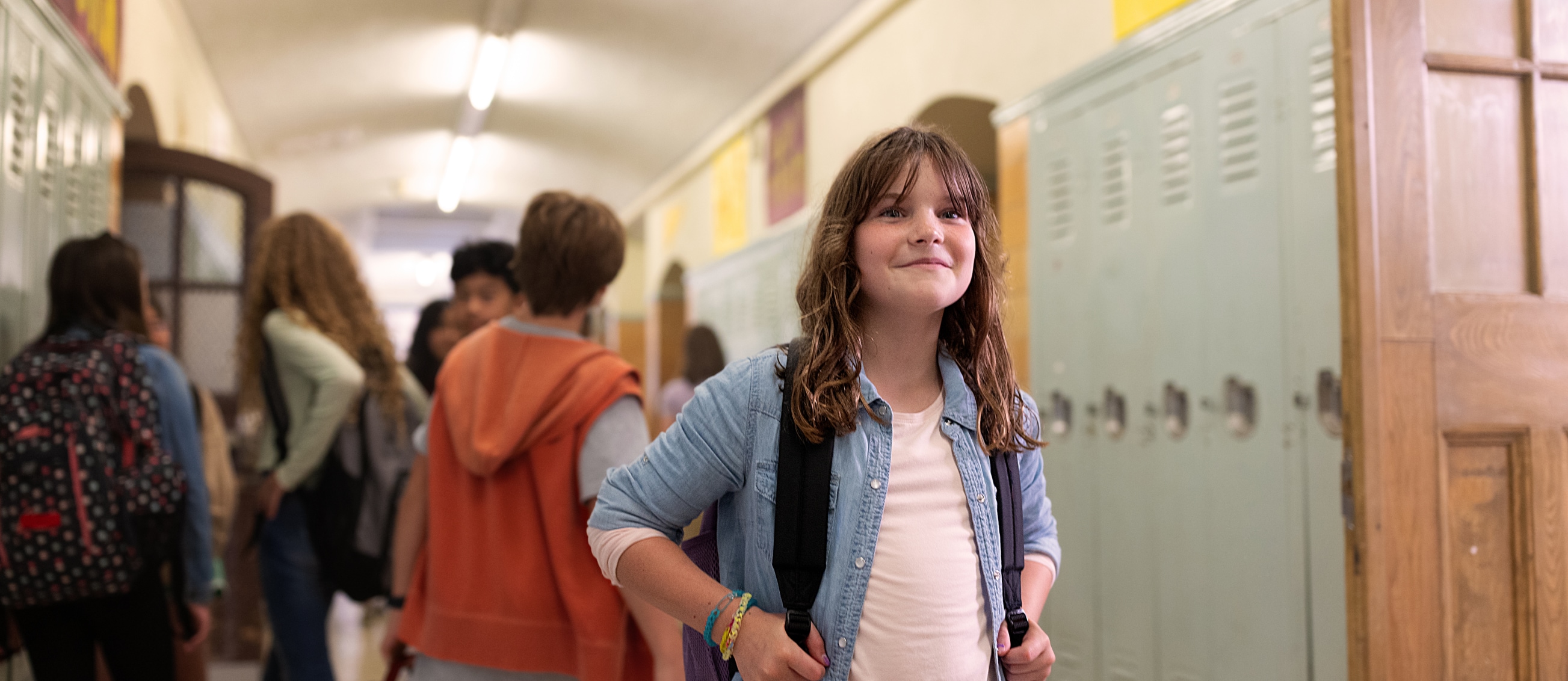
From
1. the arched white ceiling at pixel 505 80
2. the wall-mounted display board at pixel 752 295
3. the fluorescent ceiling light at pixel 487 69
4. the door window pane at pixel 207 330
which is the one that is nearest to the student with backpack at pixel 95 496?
the door window pane at pixel 207 330

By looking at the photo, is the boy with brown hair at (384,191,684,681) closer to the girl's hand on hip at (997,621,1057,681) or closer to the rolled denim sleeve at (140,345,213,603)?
the girl's hand on hip at (997,621,1057,681)

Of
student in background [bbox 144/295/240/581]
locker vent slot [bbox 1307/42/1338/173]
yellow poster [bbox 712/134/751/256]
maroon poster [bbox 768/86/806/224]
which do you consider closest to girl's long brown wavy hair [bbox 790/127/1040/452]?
locker vent slot [bbox 1307/42/1338/173]

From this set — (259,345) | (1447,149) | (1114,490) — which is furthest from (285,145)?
(1447,149)

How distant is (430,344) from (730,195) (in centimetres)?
554

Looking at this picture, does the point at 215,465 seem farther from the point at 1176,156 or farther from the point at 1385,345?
the point at 1385,345

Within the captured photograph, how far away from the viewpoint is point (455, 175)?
494 inches

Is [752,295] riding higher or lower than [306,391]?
higher

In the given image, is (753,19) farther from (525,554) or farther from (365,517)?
(525,554)

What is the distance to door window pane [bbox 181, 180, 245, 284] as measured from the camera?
215 inches

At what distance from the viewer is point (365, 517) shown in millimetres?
2695

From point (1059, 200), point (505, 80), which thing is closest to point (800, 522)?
point (1059, 200)

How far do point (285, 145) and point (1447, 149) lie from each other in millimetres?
10246

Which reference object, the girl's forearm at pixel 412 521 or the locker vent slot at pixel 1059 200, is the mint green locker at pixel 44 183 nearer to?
the girl's forearm at pixel 412 521

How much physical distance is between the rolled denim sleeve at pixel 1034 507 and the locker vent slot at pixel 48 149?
3.32 m
